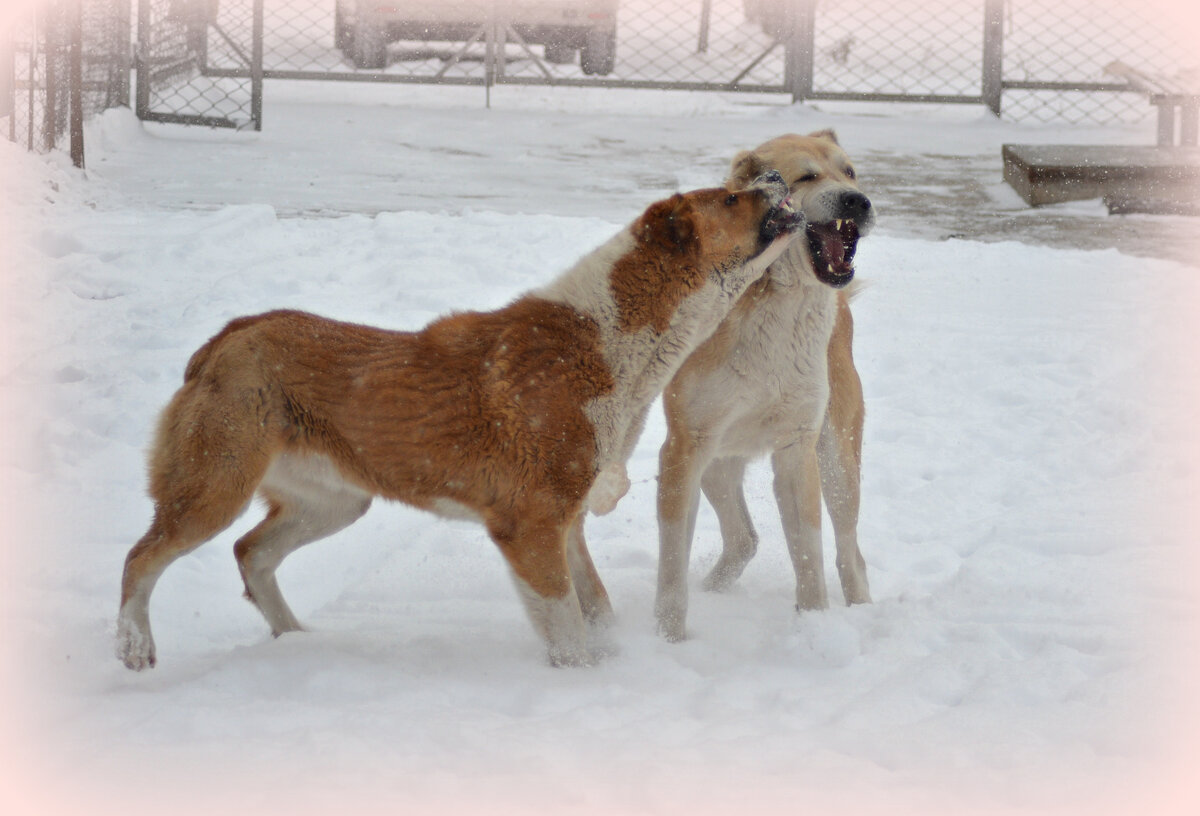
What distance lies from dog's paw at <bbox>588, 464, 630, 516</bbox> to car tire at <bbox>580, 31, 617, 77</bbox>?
14.9m

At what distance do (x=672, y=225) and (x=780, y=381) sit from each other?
700mm

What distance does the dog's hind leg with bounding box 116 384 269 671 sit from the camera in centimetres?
381

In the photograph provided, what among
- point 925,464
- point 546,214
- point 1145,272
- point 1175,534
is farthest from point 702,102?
point 1175,534

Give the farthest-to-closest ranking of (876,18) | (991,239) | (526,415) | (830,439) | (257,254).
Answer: (876,18) → (991,239) → (257,254) → (830,439) → (526,415)

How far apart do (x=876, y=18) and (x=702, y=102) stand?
21.2 feet

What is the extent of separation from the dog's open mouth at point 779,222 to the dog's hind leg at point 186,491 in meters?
1.79

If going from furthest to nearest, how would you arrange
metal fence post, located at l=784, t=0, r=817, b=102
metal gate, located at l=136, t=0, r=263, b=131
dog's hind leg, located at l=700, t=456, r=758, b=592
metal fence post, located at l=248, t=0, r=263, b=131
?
metal fence post, located at l=784, t=0, r=817, b=102 < metal gate, located at l=136, t=0, r=263, b=131 < metal fence post, located at l=248, t=0, r=263, b=131 < dog's hind leg, located at l=700, t=456, r=758, b=592

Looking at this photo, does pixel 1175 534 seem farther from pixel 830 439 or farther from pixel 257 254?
pixel 257 254

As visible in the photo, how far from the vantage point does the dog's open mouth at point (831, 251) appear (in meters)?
4.31

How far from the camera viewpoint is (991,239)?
10344 millimetres

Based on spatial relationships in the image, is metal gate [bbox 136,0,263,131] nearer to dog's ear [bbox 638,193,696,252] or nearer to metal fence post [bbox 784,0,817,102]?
metal fence post [bbox 784,0,817,102]

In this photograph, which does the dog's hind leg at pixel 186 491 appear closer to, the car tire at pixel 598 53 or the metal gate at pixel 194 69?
the metal gate at pixel 194 69

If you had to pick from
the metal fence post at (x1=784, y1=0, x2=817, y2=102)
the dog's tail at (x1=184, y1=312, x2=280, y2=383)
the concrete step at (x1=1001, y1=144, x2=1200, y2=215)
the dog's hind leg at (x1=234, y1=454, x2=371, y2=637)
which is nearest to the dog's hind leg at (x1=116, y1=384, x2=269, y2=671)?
the dog's tail at (x1=184, y1=312, x2=280, y2=383)

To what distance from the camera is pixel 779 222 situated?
414 cm
